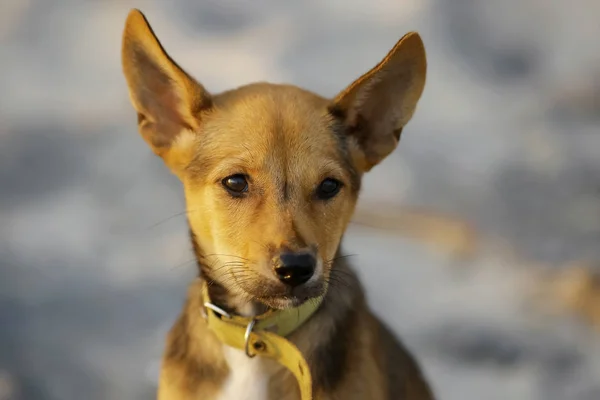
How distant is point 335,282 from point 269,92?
2.77 feet

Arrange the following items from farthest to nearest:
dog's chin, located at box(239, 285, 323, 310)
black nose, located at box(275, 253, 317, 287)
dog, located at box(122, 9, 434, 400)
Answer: dog, located at box(122, 9, 434, 400), dog's chin, located at box(239, 285, 323, 310), black nose, located at box(275, 253, 317, 287)

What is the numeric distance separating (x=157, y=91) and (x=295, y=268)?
1.05m

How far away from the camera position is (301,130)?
11.4 feet

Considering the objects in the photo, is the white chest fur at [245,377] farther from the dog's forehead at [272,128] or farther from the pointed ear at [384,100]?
the pointed ear at [384,100]

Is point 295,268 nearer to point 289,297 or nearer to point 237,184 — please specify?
point 289,297

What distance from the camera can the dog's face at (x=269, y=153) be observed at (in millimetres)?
3205

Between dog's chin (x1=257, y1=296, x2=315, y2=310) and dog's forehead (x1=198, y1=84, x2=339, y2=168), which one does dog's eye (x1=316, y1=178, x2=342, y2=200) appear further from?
dog's chin (x1=257, y1=296, x2=315, y2=310)

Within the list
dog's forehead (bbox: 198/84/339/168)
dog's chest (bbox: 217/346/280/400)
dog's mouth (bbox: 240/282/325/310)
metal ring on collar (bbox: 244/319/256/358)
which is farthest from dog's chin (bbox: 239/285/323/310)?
dog's forehead (bbox: 198/84/339/168)

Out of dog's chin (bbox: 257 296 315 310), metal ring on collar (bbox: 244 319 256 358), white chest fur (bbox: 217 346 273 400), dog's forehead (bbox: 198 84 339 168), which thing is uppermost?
dog's forehead (bbox: 198 84 339 168)

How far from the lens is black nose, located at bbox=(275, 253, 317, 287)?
3.06 m

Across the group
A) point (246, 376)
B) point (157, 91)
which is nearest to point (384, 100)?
point (157, 91)

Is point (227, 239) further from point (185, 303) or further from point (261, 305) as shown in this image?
point (185, 303)

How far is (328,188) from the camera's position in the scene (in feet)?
11.4

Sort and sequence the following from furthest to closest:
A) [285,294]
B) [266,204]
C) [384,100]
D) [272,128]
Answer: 1. [384,100]
2. [272,128]
3. [266,204]
4. [285,294]
